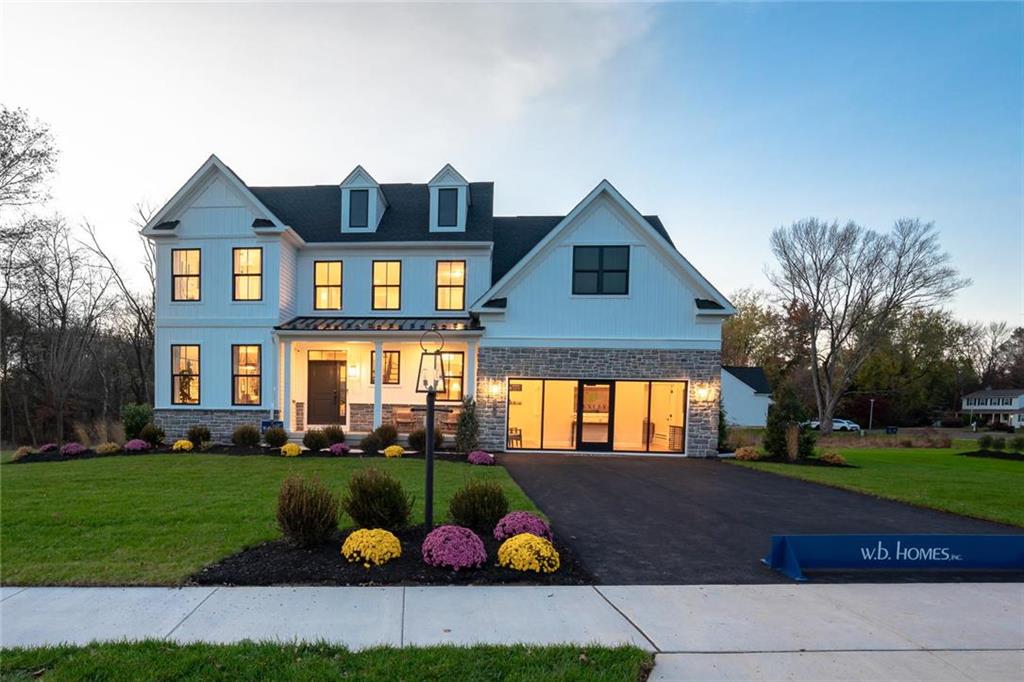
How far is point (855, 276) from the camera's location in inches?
1209

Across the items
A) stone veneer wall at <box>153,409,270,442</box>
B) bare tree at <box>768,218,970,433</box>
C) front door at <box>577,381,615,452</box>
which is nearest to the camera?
front door at <box>577,381,615,452</box>

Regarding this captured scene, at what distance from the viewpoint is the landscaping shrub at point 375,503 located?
546cm

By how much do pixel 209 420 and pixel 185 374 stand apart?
1.83 m

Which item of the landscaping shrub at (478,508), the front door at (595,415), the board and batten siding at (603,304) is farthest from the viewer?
the front door at (595,415)

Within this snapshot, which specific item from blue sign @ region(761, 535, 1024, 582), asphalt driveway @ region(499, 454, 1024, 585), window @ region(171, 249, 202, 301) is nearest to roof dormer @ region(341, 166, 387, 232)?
window @ region(171, 249, 202, 301)

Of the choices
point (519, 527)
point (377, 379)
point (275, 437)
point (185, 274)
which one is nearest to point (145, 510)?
point (519, 527)

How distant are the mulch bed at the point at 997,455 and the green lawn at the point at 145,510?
2207 cm

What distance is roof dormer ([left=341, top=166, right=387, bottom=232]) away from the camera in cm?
1595

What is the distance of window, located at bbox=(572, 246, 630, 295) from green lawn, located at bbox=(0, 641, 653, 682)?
11.5m

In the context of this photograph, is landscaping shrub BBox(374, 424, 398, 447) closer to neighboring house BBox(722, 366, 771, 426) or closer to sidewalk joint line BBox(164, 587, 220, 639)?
sidewalk joint line BBox(164, 587, 220, 639)

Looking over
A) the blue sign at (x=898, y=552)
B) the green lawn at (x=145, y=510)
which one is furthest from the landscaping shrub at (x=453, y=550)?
the blue sign at (x=898, y=552)

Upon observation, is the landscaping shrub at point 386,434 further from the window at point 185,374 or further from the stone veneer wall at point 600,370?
the window at point 185,374

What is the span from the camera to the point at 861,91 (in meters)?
13.3

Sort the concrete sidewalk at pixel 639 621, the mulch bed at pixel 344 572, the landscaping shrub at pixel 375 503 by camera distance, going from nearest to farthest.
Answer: the concrete sidewalk at pixel 639 621, the mulch bed at pixel 344 572, the landscaping shrub at pixel 375 503
